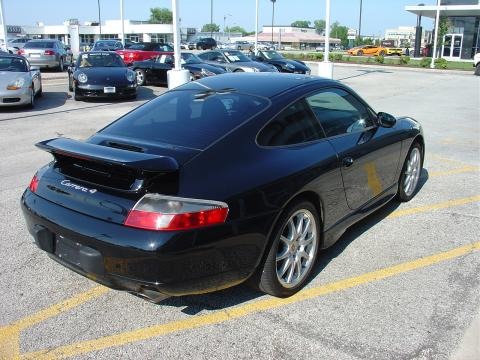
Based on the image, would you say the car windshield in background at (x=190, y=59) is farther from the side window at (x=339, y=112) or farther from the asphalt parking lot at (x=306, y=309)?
the side window at (x=339, y=112)

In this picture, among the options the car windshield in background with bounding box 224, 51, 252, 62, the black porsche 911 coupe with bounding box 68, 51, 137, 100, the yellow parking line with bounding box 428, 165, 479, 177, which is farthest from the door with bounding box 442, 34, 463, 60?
the yellow parking line with bounding box 428, 165, 479, 177

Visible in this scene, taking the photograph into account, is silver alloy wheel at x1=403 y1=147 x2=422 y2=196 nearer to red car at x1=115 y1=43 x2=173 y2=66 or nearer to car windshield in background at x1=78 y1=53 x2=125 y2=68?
car windshield in background at x1=78 y1=53 x2=125 y2=68

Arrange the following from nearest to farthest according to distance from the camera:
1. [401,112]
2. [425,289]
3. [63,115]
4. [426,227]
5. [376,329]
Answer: [376,329], [425,289], [426,227], [63,115], [401,112]

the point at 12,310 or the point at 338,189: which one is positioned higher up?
the point at 338,189

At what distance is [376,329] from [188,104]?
2.19 metres

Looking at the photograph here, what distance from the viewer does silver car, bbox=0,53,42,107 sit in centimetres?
1177

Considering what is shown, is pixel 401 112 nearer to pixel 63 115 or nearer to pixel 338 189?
pixel 63 115

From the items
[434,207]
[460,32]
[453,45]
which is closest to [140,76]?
[434,207]

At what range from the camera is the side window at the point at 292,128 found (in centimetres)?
347

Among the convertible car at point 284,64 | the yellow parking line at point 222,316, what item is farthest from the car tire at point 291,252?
the convertible car at point 284,64

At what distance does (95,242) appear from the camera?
2885 millimetres

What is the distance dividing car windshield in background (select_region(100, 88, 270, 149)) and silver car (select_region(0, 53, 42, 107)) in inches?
353

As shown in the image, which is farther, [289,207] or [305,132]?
[305,132]

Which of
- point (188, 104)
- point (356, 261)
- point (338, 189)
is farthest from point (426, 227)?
point (188, 104)
